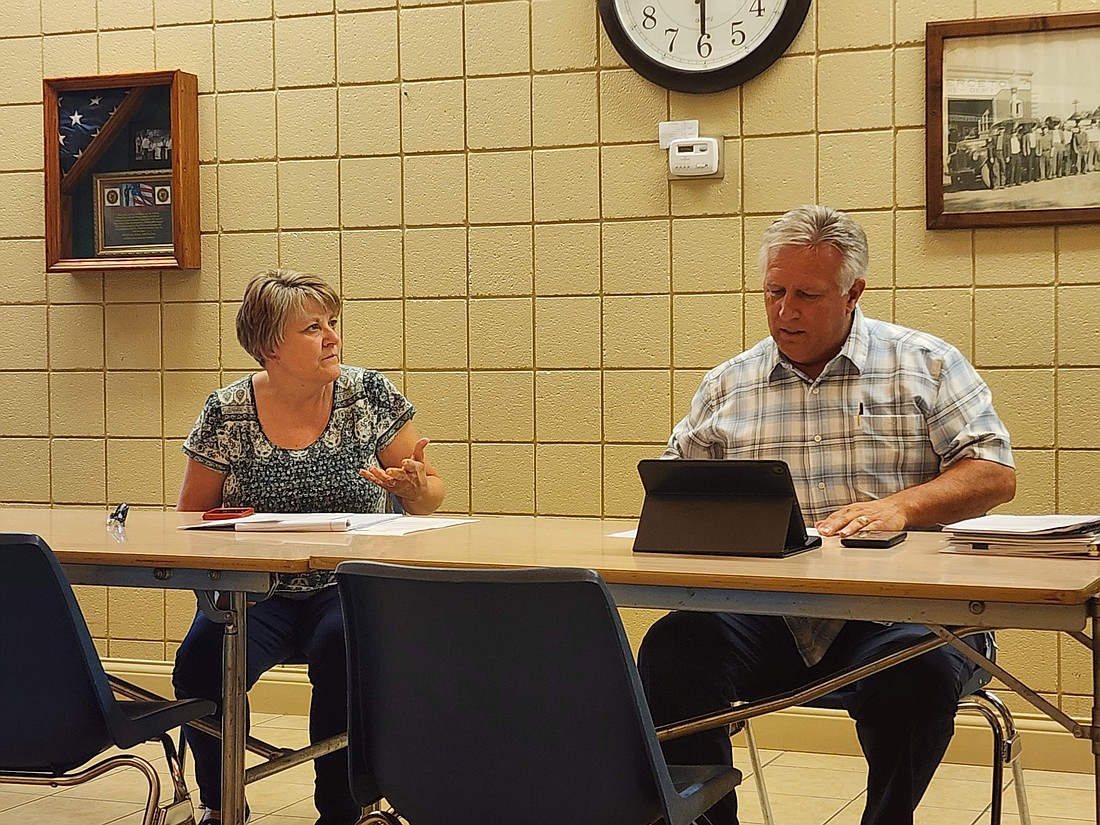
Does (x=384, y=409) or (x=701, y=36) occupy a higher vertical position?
(x=701, y=36)

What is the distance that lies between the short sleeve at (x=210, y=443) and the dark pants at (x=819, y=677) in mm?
1140

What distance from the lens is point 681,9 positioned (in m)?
3.86

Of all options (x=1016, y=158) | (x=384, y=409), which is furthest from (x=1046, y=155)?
(x=384, y=409)

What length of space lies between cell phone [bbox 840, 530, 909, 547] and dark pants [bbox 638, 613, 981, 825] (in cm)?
20

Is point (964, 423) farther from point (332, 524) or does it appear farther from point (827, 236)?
point (332, 524)

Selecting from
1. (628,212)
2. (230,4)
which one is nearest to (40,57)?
(230,4)

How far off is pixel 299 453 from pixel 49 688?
0.93 meters

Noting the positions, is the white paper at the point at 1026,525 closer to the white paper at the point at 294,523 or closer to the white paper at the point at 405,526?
the white paper at the point at 405,526

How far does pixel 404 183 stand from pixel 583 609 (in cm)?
266

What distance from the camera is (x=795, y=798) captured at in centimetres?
341

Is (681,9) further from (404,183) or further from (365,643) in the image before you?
(365,643)

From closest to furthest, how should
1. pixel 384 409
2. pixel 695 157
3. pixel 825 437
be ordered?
pixel 825 437, pixel 384 409, pixel 695 157

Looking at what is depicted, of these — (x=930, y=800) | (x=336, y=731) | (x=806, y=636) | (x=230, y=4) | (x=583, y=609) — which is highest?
(x=230, y=4)

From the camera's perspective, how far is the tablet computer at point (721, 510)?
2143mm
